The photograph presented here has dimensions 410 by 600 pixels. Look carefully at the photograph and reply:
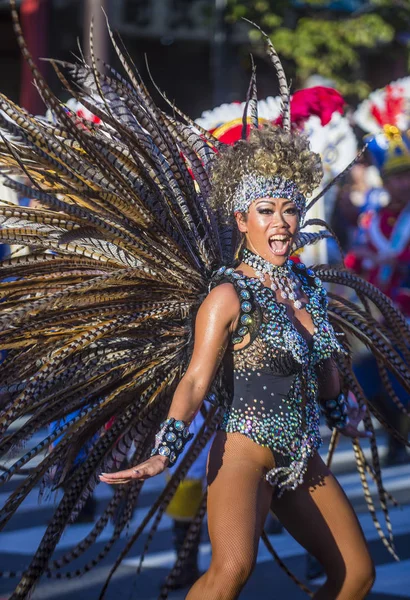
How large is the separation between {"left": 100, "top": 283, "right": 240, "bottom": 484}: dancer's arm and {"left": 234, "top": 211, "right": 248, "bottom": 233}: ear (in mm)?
243

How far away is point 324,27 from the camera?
15234 millimetres

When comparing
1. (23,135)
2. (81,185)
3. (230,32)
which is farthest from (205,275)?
(230,32)

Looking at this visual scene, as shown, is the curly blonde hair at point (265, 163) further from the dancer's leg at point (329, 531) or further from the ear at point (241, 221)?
the dancer's leg at point (329, 531)

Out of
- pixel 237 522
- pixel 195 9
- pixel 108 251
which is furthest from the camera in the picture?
pixel 195 9

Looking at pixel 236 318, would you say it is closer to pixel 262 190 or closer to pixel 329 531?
pixel 262 190

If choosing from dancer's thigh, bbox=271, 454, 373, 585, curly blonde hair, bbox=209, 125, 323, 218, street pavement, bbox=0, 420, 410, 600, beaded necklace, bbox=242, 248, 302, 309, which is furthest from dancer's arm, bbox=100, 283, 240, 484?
street pavement, bbox=0, 420, 410, 600

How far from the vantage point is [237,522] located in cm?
320

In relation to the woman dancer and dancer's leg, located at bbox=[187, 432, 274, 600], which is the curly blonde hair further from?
dancer's leg, located at bbox=[187, 432, 274, 600]

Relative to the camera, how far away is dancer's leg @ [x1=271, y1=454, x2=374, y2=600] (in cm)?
337

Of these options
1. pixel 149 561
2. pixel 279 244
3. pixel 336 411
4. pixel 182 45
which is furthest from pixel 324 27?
pixel 279 244

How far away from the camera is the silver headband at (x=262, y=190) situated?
3.49 meters

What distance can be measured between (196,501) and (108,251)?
1.70 metres

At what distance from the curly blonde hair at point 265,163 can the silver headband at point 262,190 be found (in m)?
0.02

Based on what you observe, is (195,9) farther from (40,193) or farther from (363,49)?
(40,193)
